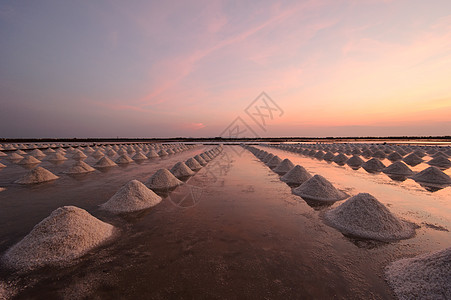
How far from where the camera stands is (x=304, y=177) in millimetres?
9562

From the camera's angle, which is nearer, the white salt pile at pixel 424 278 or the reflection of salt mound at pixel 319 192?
the white salt pile at pixel 424 278

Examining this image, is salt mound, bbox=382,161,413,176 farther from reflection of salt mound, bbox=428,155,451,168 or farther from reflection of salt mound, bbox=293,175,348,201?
reflection of salt mound, bbox=293,175,348,201

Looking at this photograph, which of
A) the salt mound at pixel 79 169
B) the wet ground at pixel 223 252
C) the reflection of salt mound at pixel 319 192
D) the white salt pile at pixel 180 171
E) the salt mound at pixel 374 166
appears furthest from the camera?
the salt mound at pixel 374 166

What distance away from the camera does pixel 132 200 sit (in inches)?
225

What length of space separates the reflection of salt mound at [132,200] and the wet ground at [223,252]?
30cm

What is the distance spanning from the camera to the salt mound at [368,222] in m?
4.09

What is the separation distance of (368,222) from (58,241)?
625cm

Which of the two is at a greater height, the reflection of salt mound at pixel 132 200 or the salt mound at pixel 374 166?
the reflection of salt mound at pixel 132 200

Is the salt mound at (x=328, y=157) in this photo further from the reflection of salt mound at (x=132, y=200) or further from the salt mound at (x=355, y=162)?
the reflection of salt mound at (x=132, y=200)

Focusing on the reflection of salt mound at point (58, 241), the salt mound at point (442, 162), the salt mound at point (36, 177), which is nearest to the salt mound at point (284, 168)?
the reflection of salt mound at point (58, 241)

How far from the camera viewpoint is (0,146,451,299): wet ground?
2508 millimetres

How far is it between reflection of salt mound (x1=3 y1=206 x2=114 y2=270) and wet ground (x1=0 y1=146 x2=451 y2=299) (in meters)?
0.25

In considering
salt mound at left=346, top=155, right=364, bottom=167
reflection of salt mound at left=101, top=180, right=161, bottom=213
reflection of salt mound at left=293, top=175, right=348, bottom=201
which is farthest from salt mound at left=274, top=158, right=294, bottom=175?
reflection of salt mound at left=101, top=180, right=161, bottom=213

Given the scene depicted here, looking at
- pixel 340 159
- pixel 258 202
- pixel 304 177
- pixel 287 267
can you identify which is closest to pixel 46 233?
pixel 287 267
